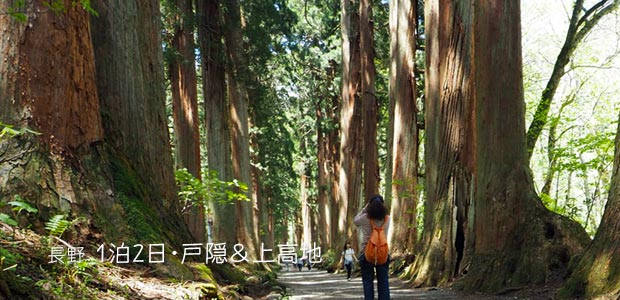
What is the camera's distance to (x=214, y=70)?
1664cm

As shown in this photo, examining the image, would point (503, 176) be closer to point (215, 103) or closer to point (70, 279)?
point (70, 279)

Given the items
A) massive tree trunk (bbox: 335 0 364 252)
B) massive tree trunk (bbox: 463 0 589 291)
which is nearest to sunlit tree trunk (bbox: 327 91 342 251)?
massive tree trunk (bbox: 335 0 364 252)

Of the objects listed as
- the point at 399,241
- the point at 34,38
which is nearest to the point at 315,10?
the point at 399,241

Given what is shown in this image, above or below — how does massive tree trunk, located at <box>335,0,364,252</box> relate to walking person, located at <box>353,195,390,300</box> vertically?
above

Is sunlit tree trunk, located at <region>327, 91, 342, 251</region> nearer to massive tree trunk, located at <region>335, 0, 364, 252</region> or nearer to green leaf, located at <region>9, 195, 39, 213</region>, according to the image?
massive tree trunk, located at <region>335, 0, 364, 252</region>

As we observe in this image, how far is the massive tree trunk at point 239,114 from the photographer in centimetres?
1753

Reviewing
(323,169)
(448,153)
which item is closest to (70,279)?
(448,153)

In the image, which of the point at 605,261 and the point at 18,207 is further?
the point at 605,261

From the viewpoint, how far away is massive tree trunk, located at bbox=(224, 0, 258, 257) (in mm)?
17531

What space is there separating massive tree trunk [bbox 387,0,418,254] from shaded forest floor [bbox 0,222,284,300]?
1167cm

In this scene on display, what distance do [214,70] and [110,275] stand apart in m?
12.2

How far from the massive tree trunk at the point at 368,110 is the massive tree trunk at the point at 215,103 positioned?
622 centimetres

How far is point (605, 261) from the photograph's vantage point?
626 centimetres

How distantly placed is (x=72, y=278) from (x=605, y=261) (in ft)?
16.8
